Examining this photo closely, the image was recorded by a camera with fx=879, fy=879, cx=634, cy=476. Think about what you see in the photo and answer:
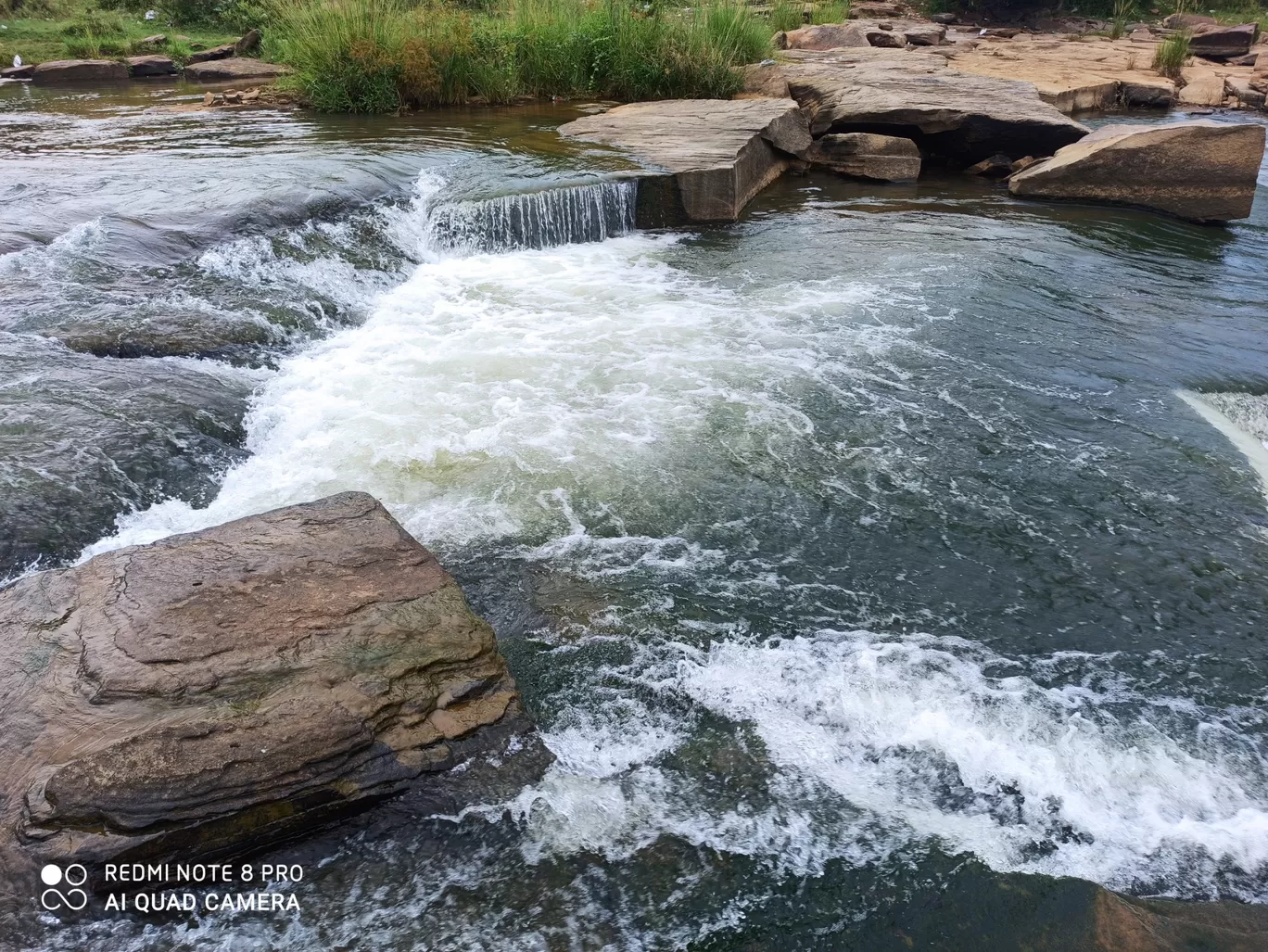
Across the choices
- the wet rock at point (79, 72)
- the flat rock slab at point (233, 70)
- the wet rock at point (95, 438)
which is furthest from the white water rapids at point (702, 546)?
the wet rock at point (79, 72)

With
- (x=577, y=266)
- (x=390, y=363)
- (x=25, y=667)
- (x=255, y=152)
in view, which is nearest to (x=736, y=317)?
(x=577, y=266)

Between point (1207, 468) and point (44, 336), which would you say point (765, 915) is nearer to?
point (1207, 468)

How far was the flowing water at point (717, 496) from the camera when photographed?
2520 mm

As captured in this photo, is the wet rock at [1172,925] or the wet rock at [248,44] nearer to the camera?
the wet rock at [1172,925]

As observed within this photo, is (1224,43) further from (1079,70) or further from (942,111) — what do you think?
(942,111)

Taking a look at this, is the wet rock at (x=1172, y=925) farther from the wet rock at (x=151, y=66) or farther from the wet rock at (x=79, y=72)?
the wet rock at (x=151, y=66)

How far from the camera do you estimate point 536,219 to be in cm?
781

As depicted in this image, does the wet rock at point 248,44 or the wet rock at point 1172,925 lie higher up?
the wet rock at point 248,44

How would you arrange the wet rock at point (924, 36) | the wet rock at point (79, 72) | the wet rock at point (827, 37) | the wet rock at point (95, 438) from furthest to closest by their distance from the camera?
1. the wet rock at point (924, 36)
2. the wet rock at point (827, 37)
3. the wet rock at point (79, 72)
4. the wet rock at point (95, 438)

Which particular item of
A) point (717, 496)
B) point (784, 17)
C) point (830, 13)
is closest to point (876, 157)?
point (717, 496)

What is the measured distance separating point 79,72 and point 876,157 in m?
14.3

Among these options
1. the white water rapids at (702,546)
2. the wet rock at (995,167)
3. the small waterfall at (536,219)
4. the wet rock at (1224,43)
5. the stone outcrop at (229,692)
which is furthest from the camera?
the wet rock at (1224,43)

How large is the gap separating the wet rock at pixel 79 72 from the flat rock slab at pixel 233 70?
4.69 ft

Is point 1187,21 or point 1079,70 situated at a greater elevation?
point 1187,21
